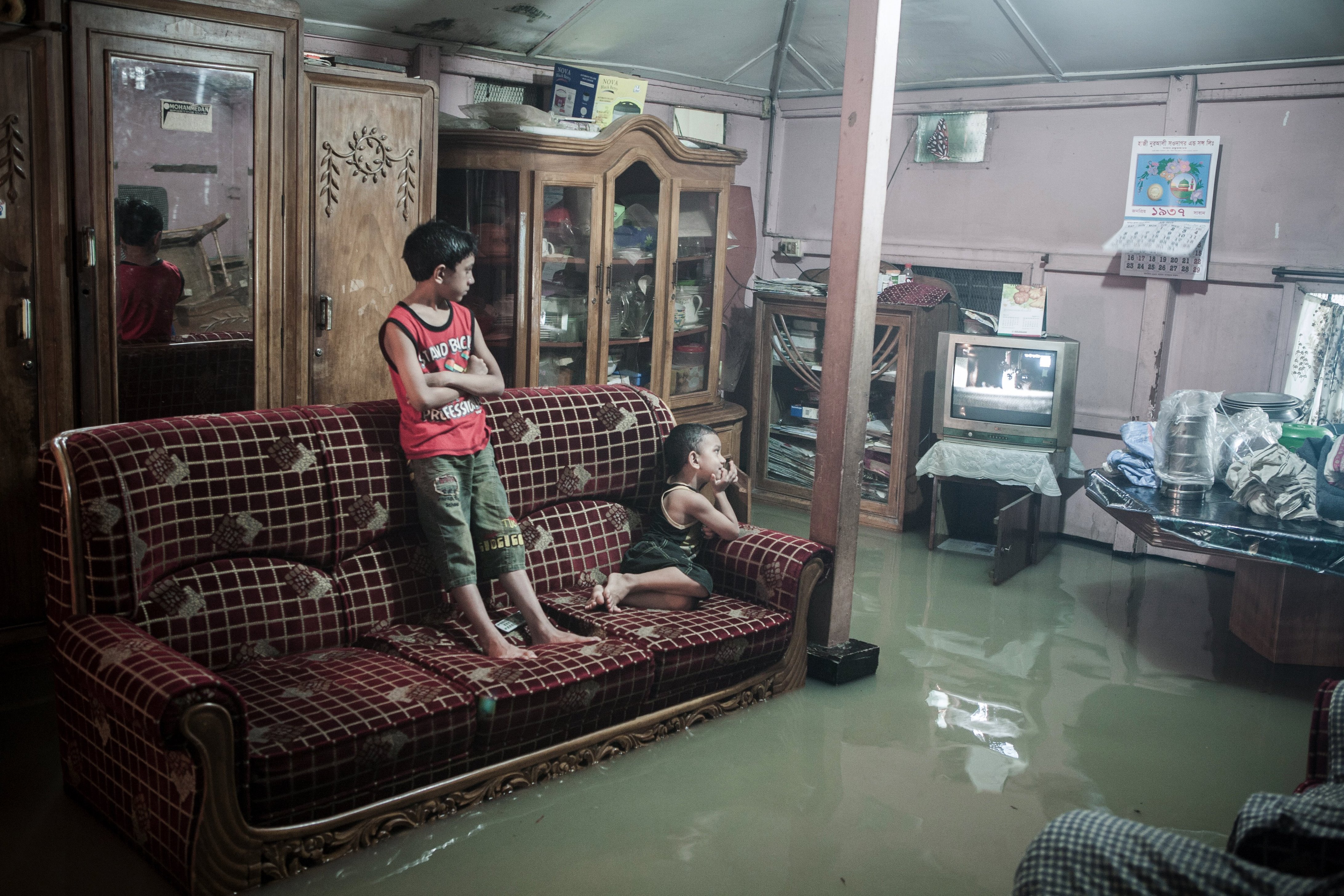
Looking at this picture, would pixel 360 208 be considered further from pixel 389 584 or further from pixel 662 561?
pixel 662 561

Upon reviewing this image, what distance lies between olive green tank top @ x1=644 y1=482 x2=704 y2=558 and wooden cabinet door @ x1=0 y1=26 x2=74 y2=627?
1732 mm

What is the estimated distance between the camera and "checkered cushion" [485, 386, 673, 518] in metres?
3.22

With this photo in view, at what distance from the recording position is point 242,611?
264cm

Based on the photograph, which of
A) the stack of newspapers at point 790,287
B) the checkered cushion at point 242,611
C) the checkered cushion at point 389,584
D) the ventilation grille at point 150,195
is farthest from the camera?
the stack of newspapers at point 790,287

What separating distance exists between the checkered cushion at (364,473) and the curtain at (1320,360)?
145 inches

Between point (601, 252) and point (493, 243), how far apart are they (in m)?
0.49

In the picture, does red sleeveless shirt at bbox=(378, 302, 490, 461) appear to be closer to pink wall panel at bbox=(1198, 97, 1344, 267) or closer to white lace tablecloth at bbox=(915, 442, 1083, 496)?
white lace tablecloth at bbox=(915, 442, 1083, 496)

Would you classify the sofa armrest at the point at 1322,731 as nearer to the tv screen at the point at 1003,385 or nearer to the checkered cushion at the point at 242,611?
the checkered cushion at the point at 242,611

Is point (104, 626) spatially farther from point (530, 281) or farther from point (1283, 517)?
point (1283, 517)

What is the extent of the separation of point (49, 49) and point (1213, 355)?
14.9 feet

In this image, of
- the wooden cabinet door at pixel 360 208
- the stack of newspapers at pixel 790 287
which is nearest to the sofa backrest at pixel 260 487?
the wooden cabinet door at pixel 360 208

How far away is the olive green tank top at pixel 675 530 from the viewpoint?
11.0ft

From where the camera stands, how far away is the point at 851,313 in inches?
131

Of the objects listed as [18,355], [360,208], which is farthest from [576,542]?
[18,355]
